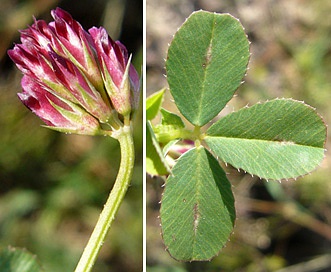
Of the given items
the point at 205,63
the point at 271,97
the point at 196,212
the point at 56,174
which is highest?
the point at 205,63

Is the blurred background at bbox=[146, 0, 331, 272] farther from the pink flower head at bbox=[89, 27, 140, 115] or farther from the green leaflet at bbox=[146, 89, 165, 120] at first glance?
the pink flower head at bbox=[89, 27, 140, 115]

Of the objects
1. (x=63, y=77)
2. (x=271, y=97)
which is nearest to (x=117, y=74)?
(x=63, y=77)

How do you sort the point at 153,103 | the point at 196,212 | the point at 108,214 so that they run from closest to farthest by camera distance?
the point at 108,214, the point at 196,212, the point at 153,103

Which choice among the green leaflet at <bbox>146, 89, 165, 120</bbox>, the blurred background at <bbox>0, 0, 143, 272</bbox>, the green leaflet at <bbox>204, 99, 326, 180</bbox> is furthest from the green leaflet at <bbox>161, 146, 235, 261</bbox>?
the blurred background at <bbox>0, 0, 143, 272</bbox>

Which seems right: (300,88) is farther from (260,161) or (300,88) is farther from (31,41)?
(31,41)

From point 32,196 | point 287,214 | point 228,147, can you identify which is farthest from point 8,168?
point 228,147

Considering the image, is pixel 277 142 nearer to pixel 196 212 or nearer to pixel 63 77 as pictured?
pixel 196 212
